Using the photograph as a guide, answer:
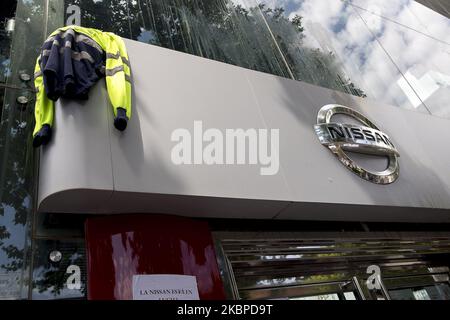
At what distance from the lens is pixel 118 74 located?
117 inches

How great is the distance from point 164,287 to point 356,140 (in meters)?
2.48

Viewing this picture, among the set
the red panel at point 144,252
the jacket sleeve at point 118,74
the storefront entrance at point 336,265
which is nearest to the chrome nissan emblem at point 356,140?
the storefront entrance at point 336,265

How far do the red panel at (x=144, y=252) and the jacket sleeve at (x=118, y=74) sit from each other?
76cm

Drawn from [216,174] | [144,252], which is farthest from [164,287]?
[216,174]

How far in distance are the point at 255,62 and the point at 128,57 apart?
1.96 m

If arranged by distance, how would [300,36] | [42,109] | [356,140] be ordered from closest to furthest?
1. [42,109]
2. [356,140]
3. [300,36]

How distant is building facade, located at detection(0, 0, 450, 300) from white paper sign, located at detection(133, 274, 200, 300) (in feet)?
0.12

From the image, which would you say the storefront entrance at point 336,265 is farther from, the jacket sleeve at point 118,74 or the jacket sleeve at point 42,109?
the jacket sleeve at point 42,109

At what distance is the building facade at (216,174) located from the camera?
257cm

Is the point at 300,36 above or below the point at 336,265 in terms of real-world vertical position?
above

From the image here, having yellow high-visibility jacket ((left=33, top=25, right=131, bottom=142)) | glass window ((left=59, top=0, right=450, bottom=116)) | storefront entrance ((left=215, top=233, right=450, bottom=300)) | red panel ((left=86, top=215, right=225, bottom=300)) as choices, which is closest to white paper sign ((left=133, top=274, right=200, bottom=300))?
red panel ((left=86, top=215, right=225, bottom=300))

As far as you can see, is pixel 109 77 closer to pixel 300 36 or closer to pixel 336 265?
pixel 336 265

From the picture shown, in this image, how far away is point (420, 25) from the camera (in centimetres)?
771

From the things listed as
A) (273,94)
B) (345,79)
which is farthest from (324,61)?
(273,94)
